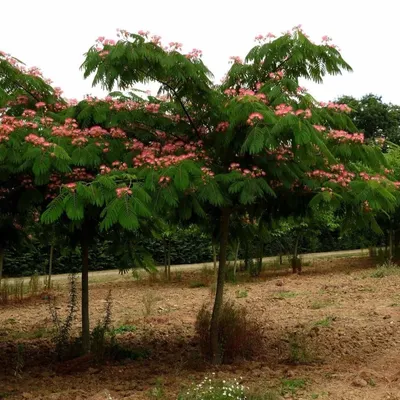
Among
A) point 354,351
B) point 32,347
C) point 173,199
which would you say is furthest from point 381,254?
point 173,199

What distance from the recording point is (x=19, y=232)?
24.9 ft

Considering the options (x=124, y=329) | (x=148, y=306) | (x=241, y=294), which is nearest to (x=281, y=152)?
(x=124, y=329)

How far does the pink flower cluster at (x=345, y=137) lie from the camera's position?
620cm

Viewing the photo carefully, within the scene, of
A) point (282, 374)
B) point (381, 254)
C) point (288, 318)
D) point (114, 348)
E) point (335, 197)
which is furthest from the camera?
point (381, 254)

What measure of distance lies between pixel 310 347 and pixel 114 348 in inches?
102

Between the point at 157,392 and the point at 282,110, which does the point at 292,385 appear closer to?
the point at 157,392

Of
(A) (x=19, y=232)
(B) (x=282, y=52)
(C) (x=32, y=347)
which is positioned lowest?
(C) (x=32, y=347)

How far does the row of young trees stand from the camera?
5355 millimetres

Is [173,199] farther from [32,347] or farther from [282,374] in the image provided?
[32,347]

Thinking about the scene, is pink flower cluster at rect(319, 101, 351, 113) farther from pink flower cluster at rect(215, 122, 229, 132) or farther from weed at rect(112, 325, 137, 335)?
weed at rect(112, 325, 137, 335)

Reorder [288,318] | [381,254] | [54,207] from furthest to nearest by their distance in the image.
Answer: [381,254] < [288,318] < [54,207]

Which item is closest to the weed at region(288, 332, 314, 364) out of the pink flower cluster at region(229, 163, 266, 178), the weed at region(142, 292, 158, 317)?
the pink flower cluster at region(229, 163, 266, 178)

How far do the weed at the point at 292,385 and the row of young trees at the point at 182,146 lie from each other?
46.7 inches

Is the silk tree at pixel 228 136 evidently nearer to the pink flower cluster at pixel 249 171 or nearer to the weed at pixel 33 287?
the pink flower cluster at pixel 249 171
